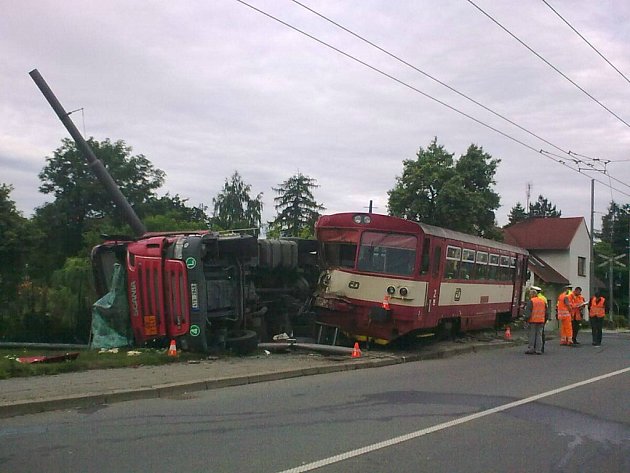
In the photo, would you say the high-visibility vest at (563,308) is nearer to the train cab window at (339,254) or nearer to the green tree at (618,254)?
the train cab window at (339,254)

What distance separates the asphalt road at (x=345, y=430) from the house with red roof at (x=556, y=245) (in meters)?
40.0

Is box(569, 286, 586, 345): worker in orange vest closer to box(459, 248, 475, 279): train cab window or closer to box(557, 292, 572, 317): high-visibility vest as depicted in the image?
box(557, 292, 572, 317): high-visibility vest

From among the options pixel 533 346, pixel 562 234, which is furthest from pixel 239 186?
pixel 533 346

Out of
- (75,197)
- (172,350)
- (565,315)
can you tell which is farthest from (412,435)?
(75,197)

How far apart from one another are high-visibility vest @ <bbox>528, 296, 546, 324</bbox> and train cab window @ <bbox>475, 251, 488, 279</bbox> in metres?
2.04

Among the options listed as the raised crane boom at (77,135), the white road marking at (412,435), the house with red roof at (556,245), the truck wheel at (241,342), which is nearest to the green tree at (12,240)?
the raised crane boom at (77,135)

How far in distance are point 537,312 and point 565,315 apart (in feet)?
13.2

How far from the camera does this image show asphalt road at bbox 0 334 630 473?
6422mm

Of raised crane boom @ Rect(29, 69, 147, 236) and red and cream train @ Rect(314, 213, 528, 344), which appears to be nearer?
red and cream train @ Rect(314, 213, 528, 344)

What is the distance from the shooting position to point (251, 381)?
446 inches

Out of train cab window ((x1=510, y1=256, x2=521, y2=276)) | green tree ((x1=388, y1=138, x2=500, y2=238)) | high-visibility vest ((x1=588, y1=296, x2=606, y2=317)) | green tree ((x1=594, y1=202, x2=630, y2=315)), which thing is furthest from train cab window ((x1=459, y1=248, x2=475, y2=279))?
green tree ((x1=594, y1=202, x2=630, y2=315))

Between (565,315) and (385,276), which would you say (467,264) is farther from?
(565,315)

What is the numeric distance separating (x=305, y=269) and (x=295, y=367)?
4900 mm

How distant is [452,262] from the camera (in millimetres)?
17109
